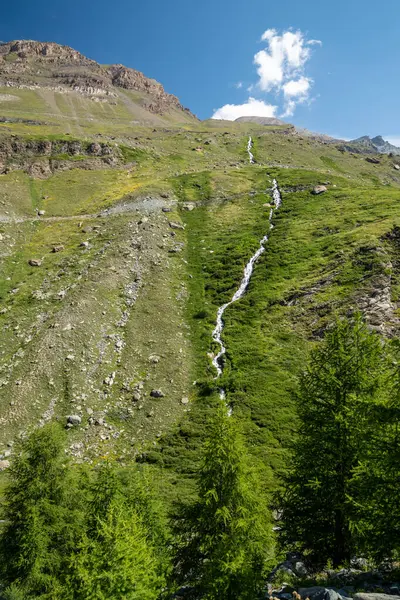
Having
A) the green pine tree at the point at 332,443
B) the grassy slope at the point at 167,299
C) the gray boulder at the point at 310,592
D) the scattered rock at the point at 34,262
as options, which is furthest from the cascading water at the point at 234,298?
the scattered rock at the point at 34,262

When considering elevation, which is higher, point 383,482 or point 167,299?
point 167,299

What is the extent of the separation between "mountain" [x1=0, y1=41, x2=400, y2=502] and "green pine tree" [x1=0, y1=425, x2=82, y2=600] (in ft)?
42.2

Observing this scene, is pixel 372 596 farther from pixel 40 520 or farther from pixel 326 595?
pixel 40 520

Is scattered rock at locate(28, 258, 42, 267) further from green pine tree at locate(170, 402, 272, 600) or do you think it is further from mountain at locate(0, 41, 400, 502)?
green pine tree at locate(170, 402, 272, 600)

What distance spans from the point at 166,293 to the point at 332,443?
49088 mm

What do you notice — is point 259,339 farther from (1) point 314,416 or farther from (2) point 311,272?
(1) point 314,416

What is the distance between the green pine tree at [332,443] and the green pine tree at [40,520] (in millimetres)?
Answer: 12138

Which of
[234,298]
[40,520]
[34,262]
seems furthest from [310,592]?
[34,262]

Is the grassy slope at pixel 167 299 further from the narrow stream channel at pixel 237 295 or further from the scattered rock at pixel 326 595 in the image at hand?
the scattered rock at pixel 326 595

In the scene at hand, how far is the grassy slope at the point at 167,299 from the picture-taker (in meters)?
42.8

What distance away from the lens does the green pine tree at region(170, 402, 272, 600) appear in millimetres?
15336

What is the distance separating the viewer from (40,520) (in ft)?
69.3

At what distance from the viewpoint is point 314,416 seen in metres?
19.1

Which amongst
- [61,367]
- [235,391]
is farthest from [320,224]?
[61,367]
